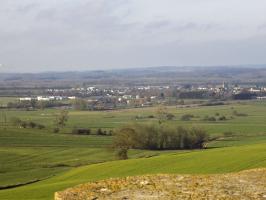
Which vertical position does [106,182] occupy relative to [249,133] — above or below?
above

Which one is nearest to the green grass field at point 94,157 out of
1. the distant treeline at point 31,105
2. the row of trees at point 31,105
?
the row of trees at point 31,105

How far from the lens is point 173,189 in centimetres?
1414

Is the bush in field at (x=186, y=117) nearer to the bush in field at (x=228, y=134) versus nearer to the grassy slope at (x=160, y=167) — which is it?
the bush in field at (x=228, y=134)

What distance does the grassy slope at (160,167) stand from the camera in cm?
2943

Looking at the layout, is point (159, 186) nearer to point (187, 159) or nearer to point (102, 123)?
point (187, 159)

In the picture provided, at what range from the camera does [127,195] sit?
44.5 ft

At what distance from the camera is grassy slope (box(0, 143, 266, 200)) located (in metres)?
29.4

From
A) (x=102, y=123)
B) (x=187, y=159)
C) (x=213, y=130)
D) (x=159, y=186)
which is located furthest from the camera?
(x=102, y=123)

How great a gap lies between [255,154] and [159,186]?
22250mm

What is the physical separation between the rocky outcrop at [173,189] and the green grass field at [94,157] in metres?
10.8

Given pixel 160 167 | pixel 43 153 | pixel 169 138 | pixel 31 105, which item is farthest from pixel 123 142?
pixel 31 105

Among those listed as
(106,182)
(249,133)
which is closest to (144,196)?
(106,182)

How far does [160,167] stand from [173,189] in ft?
77.9

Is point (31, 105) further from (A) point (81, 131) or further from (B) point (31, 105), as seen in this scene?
(A) point (81, 131)
